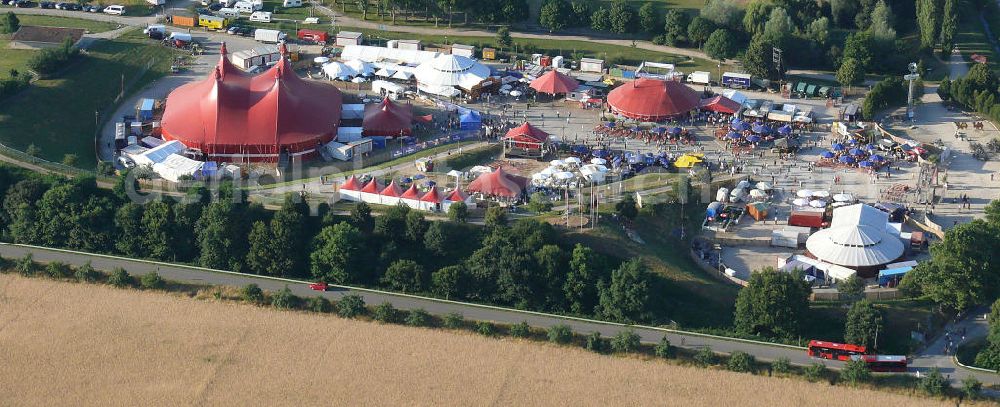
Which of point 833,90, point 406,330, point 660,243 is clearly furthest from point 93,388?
point 833,90

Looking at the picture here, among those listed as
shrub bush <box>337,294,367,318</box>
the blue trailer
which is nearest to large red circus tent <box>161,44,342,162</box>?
shrub bush <box>337,294,367,318</box>

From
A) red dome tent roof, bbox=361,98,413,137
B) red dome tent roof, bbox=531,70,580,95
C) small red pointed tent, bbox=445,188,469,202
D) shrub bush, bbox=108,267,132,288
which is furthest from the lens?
red dome tent roof, bbox=531,70,580,95

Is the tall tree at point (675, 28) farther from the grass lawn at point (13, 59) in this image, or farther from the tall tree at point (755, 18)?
the grass lawn at point (13, 59)

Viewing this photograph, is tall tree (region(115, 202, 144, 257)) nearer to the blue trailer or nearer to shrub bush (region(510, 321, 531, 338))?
shrub bush (region(510, 321, 531, 338))

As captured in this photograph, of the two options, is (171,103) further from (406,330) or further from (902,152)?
(902,152)

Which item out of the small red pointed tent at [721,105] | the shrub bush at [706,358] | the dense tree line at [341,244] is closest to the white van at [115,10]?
the dense tree line at [341,244]

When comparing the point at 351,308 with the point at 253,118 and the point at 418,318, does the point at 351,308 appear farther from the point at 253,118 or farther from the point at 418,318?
the point at 253,118
